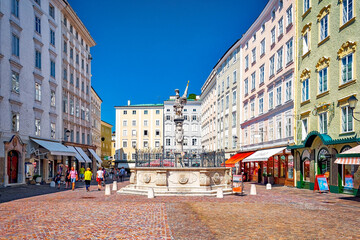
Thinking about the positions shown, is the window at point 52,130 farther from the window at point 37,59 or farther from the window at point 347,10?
the window at point 347,10

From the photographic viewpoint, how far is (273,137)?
35.1 meters

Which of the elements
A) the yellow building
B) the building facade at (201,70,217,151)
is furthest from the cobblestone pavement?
the yellow building

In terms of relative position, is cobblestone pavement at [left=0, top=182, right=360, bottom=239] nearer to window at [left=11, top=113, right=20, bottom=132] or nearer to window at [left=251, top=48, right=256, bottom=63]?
window at [left=11, top=113, right=20, bottom=132]

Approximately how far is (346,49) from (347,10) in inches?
99.1

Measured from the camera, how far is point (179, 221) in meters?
12.4

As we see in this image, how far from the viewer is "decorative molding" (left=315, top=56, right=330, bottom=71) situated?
2508 centimetres

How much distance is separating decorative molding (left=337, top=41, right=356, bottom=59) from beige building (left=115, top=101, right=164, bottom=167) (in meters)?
71.0

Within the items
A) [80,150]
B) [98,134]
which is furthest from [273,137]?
[98,134]

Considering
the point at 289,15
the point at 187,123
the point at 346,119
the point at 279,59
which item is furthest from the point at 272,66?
the point at 187,123

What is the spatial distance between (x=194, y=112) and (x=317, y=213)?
74.6 metres

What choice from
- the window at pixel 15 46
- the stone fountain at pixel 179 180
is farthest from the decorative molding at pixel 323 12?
the window at pixel 15 46

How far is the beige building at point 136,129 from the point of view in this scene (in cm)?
9206

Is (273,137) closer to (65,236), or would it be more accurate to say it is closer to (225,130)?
(225,130)

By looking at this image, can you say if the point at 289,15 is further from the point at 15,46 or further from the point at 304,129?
the point at 15,46
